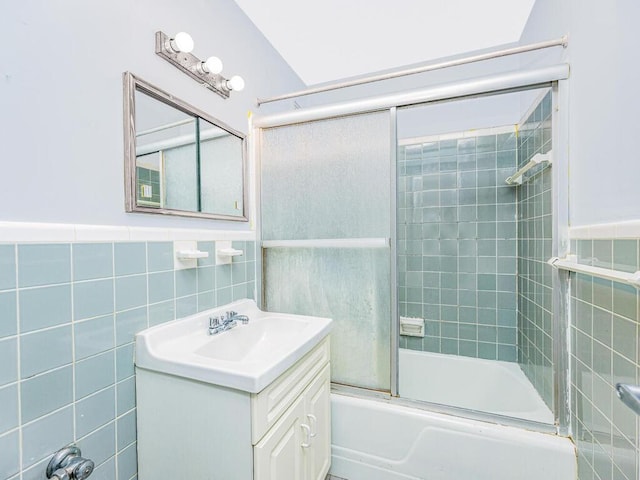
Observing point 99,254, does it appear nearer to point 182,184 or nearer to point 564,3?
point 182,184

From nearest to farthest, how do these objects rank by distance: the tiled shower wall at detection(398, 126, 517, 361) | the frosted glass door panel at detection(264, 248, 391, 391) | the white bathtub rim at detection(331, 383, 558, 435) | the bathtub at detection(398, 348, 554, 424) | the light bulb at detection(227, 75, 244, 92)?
the white bathtub rim at detection(331, 383, 558, 435)
the light bulb at detection(227, 75, 244, 92)
the frosted glass door panel at detection(264, 248, 391, 391)
the bathtub at detection(398, 348, 554, 424)
the tiled shower wall at detection(398, 126, 517, 361)

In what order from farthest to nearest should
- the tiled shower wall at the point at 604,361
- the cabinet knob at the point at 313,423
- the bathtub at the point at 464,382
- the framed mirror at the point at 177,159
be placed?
the bathtub at the point at 464,382 < the cabinet knob at the point at 313,423 < the framed mirror at the point at 177,159 < the tiled shower wall at the point at 604,361

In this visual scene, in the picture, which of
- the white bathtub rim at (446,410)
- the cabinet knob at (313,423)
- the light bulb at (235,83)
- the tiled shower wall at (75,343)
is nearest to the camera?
the tiled shower wall at (75,343)

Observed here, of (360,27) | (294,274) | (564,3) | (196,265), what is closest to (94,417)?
(196,265)

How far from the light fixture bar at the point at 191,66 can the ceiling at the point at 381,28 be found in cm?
55

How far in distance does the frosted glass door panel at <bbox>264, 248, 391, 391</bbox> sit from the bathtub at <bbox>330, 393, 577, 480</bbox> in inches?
5.9

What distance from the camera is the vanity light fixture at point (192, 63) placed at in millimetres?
1063

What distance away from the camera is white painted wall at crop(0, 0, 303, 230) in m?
0.71

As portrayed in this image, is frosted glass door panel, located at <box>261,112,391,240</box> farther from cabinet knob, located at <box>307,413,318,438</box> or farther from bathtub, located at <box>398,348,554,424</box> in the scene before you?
bathtub, located at <box>398,348,554,424</box>

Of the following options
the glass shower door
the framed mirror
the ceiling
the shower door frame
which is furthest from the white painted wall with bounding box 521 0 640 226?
the framed mirror

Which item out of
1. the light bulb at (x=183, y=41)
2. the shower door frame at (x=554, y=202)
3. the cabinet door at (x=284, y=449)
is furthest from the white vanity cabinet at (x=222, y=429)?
the light bulb at (x=183, y=41)

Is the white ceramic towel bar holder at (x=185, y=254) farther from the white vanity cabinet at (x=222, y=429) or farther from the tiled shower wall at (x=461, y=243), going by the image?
the tiled shower wall at (x=461, y=243)

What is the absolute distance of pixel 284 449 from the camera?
941 millimetres

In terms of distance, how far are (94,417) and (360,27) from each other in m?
2.20
